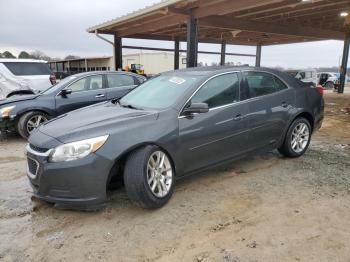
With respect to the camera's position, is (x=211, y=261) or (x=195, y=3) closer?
(x=211, y=261)

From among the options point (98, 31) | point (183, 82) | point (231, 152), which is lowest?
point (231, 152)

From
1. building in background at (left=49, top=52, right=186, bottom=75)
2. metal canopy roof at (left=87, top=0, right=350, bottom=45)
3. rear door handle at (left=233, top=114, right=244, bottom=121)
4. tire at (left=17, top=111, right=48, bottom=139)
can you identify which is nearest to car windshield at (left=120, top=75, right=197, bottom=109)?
rear door handle at (left=233, top=114, right=244, bottom=121)

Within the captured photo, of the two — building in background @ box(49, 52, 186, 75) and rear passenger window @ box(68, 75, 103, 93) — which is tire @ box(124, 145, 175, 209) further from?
building in background @ box(49, 52, 186, 75)

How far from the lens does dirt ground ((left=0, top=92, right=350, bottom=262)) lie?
281 cm

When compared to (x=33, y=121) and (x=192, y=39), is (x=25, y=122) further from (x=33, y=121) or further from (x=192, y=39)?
(x=192, y=39)

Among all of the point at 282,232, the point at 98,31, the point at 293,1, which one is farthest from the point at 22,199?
the point at 98,31

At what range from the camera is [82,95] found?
7.65 metres

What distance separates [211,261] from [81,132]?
5.74ft

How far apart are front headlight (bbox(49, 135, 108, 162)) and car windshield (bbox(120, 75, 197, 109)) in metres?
1.00

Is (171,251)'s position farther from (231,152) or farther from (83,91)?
(83,91)

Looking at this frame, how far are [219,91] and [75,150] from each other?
1.97 meters

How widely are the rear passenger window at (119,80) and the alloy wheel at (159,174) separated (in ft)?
16.2

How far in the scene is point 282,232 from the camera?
3.06m

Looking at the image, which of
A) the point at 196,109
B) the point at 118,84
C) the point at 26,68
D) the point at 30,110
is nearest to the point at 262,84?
the point at 196,109
